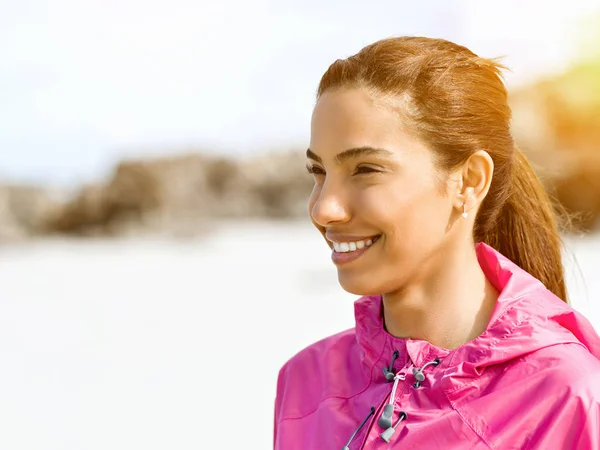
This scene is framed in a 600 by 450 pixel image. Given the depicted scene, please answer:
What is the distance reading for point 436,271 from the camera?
1.65m

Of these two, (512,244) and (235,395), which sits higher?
(512,244)

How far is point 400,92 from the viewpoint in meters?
1.57

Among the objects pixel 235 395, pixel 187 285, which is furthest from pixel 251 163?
pixel 235 395

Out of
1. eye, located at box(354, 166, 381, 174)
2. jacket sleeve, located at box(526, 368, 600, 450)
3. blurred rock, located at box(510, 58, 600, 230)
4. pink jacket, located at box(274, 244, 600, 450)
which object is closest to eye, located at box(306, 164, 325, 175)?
eye, located at box(354, 166, 381, 174)

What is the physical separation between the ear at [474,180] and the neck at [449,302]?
11 centimetres

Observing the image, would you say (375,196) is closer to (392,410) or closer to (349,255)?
(349,255)

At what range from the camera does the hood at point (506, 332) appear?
1482 mm

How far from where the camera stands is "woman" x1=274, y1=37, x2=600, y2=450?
1.46 metres

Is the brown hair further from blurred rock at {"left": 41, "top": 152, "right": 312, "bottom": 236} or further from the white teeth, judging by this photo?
blurred rock at {"left": 41, "top": 152, "right": 312, "bottom": 236}

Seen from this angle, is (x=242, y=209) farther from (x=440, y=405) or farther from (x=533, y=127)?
(x=440, y=405)

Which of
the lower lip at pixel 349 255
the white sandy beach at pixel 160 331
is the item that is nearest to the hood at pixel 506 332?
the lower lip at pixel 349 255

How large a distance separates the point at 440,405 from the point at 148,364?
4.87 m

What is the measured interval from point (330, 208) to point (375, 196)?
0.09 metres

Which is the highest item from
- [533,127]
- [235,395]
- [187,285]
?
[533,127]
